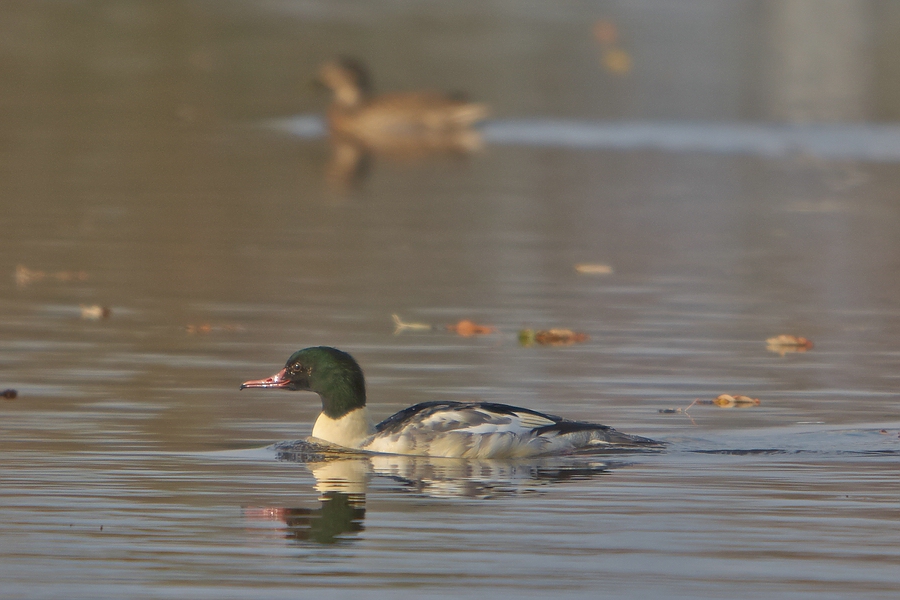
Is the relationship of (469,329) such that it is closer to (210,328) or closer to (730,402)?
(210,328)

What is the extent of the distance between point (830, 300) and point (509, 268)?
337 cm

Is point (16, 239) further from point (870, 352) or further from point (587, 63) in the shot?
point (587, 63)

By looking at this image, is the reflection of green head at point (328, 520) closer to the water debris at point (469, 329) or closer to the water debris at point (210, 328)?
the water debris at point (469, 329)

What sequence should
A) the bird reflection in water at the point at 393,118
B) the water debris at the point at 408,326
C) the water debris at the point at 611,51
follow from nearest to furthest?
the water debris at the point at 408,326
the bird reflection in water at the point at 393,118
the water debris at the point at 611,51

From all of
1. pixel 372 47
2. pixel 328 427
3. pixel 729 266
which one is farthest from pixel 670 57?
pixel 328 427

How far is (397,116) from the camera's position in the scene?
34.7m

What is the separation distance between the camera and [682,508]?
8.38m

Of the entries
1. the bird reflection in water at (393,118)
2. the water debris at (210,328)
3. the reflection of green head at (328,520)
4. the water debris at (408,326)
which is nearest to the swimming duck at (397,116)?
the bird reflection in water at (393,118)

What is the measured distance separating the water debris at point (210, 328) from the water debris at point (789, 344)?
4067mm

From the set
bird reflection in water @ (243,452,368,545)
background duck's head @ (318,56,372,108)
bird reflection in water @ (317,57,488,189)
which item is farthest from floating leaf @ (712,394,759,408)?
background duck's head @ (318,56,372,108)

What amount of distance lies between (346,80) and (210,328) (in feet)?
71.7

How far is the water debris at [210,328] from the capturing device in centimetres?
1402

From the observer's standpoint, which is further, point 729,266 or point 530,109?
point 530,109

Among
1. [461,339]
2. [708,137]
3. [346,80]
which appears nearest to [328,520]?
[461,339]
